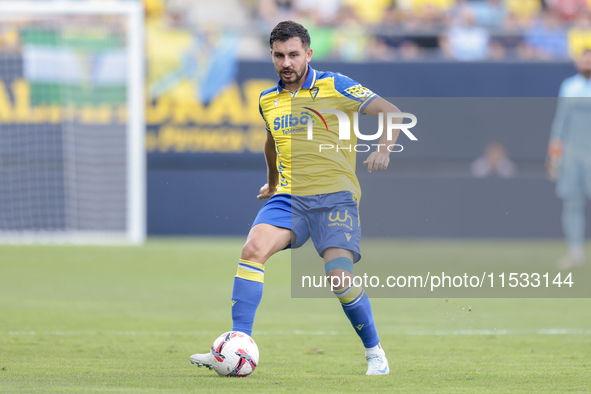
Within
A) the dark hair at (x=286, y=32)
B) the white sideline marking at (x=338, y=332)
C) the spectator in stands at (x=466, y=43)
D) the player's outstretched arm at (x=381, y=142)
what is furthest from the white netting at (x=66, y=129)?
the player's outstretched arm at (x=381, y=142)

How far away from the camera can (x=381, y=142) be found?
178 inches

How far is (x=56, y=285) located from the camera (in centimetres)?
897

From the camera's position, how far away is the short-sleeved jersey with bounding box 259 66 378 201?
4809 mm

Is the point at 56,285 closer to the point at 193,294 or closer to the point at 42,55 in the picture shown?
the point at 193,294

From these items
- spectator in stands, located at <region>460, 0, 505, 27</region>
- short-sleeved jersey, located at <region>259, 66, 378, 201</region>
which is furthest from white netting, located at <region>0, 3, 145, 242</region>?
short-sleeved jersey, located at <region>259, 66, 378, 201</region>

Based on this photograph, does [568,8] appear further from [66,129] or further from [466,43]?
[66,129]

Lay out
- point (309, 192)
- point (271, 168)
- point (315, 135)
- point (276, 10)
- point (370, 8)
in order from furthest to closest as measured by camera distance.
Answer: point (370, 8) → point (276, 10) → point (271, 168) → point (315, 135) → point (309, 192)

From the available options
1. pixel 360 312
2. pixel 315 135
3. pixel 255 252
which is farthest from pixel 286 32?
pixel 360 312

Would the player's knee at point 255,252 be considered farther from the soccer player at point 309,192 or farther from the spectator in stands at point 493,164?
the spectator in stands at point 493,164

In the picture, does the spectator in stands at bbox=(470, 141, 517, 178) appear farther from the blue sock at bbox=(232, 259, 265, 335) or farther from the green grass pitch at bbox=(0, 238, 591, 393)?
the blue sock at bbox=(232, 259, 265, 335)

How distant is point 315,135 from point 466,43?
9955 millimetres

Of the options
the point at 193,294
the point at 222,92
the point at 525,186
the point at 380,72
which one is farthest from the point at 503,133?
the point at 193,294

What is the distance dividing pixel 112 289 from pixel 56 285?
682mm

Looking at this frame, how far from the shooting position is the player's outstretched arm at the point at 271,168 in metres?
5.17
